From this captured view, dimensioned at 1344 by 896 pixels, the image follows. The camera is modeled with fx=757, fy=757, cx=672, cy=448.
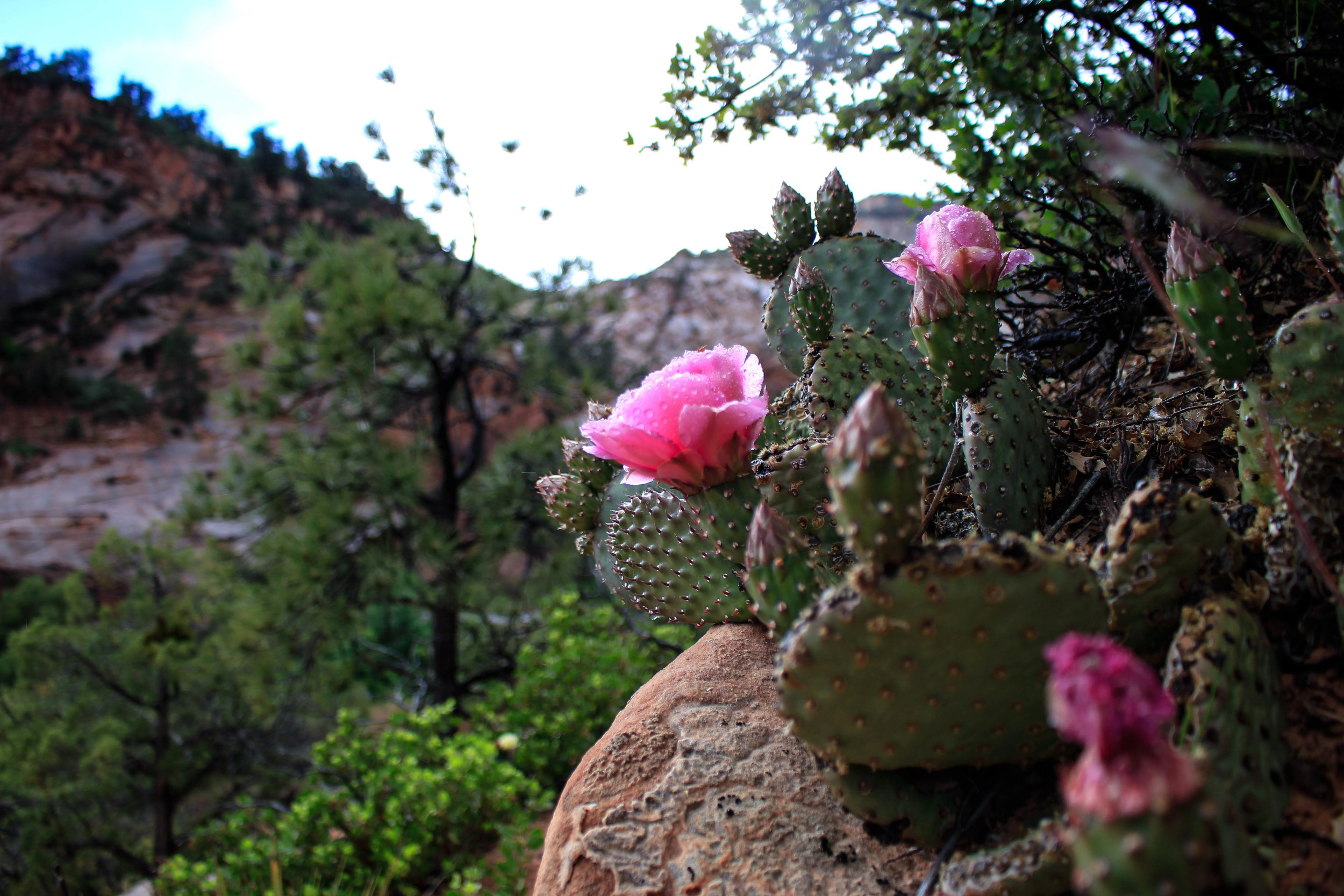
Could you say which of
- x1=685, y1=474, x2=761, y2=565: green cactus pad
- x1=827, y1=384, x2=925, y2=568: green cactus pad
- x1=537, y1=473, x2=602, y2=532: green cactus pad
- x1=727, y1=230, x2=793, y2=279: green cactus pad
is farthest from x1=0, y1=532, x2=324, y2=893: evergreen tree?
x1=827, y1=384, x2=925, y2=568: green cactus pad

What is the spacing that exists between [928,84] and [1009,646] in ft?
6.89

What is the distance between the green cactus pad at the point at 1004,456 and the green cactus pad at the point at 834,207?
961 mm

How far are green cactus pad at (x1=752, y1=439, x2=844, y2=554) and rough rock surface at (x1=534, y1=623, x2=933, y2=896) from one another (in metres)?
0.30

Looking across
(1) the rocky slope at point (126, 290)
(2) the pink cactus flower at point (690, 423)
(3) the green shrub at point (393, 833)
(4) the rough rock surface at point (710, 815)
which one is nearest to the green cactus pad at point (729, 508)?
(2) the pink cactus flower at point (690, 423)

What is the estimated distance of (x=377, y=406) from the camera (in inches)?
312

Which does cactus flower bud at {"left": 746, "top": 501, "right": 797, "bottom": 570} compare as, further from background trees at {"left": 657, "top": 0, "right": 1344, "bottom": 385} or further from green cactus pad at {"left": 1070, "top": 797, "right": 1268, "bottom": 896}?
background trees at {"left": 657, "top": 0, "right": 1344, "bottom": 385}

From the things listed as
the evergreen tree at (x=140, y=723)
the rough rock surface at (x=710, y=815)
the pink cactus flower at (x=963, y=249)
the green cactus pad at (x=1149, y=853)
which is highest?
the pink cactus flower at (x=963, y=249)

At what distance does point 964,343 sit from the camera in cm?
130

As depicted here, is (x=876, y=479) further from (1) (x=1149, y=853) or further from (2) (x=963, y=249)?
(2) (x=963, y=249)

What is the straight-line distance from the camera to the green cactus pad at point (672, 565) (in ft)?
5.03

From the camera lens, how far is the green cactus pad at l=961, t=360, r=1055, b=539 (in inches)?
51.2

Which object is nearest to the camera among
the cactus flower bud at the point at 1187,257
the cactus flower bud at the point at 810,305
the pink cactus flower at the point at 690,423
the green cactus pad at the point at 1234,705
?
the green cactus pad at the point at 1234,705

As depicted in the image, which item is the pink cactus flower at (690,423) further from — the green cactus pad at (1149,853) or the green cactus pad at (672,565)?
the green cactus pad at (1149,853)

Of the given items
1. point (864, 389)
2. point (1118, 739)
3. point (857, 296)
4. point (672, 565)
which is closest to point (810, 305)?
point (864, 389)
